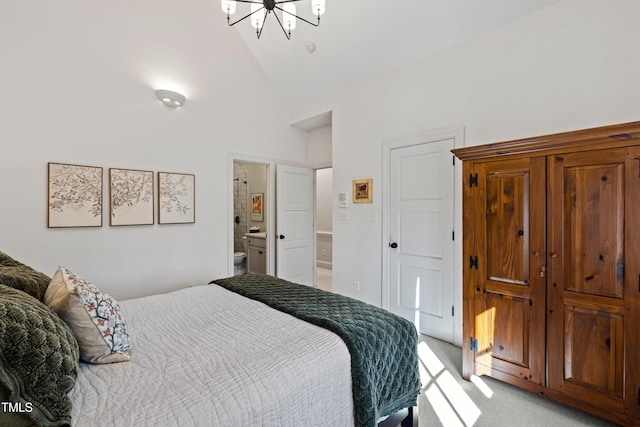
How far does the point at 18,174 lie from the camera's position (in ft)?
7.95

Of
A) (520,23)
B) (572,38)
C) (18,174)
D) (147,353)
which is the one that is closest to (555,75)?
(572,38)

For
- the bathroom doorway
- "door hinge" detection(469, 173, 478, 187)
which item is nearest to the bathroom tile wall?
the bathroom doorway

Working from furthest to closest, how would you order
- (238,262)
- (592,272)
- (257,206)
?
1. (257,206)
2. (238,262)
3. (592,272)

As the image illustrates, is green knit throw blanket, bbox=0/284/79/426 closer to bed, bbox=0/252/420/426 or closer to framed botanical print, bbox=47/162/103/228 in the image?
bed, bbox=0/252/420/426

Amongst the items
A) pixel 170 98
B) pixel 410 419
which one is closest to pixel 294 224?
pixel 170 98

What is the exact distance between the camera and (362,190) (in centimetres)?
360

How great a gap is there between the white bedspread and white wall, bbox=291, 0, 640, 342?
2067 mm

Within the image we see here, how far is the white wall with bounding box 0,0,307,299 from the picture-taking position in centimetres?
245

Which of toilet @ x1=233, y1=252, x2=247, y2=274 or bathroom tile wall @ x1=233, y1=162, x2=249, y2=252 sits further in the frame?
bathroom tile wall @ x1=233, y1=162, x2=249, y2=252

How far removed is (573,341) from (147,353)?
7.72 feet

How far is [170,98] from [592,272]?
3907 mm

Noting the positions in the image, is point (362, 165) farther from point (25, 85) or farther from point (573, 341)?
point (25, 85)

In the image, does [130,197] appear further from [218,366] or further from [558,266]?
[558,266]

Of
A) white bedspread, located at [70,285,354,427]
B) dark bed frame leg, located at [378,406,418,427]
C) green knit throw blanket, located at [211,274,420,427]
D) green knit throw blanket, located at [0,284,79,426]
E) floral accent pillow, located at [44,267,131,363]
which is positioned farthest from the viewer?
dark bed frame leg, located at [378,406,418,427]
